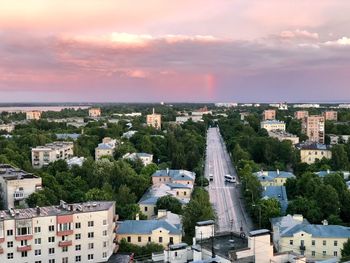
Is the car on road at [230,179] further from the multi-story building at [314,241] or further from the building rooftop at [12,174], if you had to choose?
the multi-story building at [314,241]

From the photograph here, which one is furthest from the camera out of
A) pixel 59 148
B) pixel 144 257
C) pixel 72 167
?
pixel 59 148

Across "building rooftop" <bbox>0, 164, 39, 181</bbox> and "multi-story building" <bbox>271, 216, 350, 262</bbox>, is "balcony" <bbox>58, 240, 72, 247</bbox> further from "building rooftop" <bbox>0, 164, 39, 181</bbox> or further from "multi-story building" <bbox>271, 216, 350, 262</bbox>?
"building rooftop" <bbox>0, 164, 39, 181</bbox>

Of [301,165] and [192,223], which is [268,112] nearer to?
[301,165]

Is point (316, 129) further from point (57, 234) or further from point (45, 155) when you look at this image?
point (57, 234)

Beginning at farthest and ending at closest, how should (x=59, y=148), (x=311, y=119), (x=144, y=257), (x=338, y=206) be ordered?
(x=311, y=119), (x=59, y=148), (x=338, y=206), (x=144, y=257)

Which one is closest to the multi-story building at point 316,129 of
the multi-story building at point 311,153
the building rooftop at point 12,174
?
the multi-story building at point 311,153

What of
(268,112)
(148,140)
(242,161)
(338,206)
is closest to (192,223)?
(338,206)
